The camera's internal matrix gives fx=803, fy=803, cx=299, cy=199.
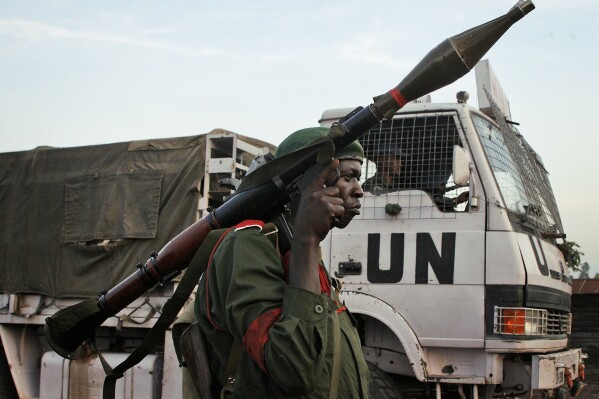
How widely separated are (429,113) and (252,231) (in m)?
3.51

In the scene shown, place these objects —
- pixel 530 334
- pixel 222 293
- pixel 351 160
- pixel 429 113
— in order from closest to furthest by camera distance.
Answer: pixel 222 293
pixel 351 160
pixel 530 334
pixel 429 113

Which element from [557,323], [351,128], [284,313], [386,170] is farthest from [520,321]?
[284,313]

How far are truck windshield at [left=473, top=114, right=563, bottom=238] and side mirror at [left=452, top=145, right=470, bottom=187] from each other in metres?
0.37

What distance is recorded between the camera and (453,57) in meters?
2.64

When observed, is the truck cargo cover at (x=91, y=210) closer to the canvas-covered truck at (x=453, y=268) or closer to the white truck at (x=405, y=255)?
the white truck at (x=405, y=255)

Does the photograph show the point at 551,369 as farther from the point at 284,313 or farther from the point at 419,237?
the point at 284,313

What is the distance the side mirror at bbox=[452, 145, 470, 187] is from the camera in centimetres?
522

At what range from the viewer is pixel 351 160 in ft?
9.26

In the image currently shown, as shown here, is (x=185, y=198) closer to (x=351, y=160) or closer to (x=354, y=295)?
(x=354, y=295)

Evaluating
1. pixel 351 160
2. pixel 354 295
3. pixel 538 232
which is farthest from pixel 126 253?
pixel 351 160

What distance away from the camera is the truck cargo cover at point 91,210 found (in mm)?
6734

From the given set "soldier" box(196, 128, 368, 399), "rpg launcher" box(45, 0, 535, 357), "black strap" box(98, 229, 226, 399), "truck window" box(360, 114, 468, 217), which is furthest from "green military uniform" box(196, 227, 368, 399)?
"truck window" box(360, 114, 468, 217)

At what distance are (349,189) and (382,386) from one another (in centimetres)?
300

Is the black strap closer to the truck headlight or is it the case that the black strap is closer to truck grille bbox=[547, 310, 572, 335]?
the truck headlight
